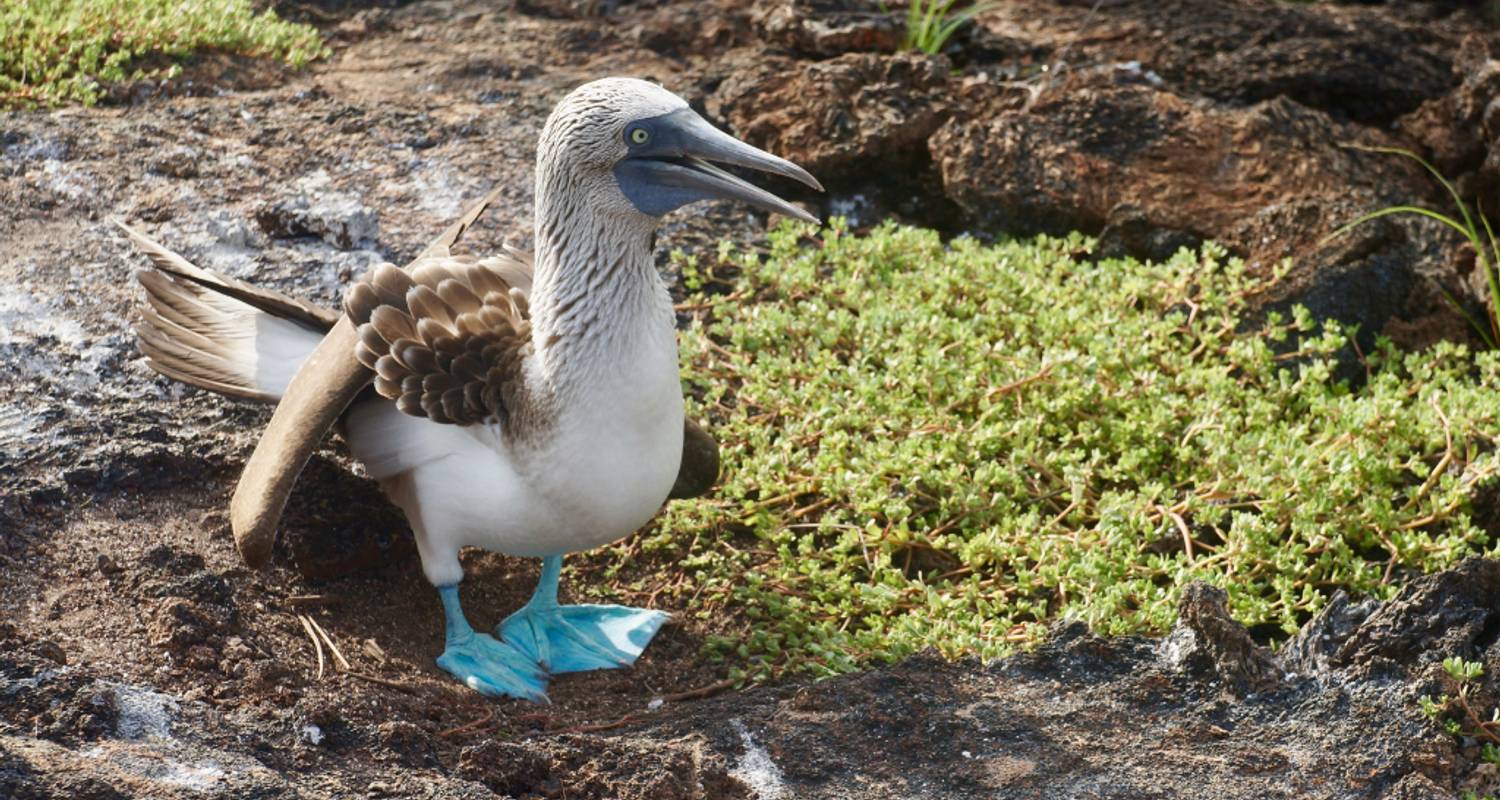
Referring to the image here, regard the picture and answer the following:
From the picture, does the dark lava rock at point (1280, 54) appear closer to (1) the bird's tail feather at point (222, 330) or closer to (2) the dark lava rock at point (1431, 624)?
(2) the dark lava rock at point (1431, 624)

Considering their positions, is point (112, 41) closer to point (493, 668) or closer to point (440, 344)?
point (440, 344)

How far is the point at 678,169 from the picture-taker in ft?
12.3

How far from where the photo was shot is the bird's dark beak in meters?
3.75

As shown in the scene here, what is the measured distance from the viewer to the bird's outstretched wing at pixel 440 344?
3857mm

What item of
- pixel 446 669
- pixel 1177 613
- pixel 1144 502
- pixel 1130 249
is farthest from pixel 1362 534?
pixel 446 669

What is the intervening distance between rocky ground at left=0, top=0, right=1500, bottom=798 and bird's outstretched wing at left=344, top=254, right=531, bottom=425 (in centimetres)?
67

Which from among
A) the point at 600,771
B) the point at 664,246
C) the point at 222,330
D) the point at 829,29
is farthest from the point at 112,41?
the point at 600,771

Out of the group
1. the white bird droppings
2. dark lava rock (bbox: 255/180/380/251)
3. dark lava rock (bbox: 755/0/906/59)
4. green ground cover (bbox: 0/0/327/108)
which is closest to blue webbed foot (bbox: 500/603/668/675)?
the white bird droppings

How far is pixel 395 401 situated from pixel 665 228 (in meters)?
2.46

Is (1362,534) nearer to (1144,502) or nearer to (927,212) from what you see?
(1144,502)

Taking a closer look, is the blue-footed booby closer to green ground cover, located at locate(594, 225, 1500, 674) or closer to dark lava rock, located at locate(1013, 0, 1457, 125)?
green ground cover, located at locate(594, 225, 1500, 674)

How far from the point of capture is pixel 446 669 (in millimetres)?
4020

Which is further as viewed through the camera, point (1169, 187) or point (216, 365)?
point (1169, 187)

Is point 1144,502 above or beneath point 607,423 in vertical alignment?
beneath
